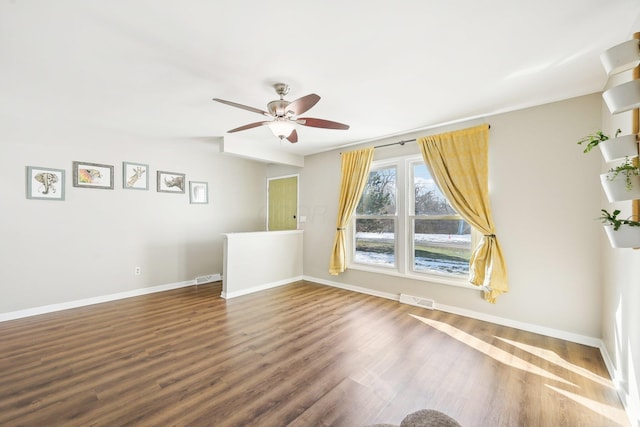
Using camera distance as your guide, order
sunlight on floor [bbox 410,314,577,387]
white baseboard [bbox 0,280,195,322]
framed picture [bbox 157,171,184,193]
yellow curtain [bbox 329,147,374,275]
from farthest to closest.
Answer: framed picture [bbox 157,171,184,193] < yellow curtain [bbox 329,147,374,275] < white baseboard [bbox 0,280,195,322] < sunlight on floor [bbox 410,314,577,387]

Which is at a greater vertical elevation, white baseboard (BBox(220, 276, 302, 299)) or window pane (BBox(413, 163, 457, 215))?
window pane (BBox(413, 163, 457, 215))

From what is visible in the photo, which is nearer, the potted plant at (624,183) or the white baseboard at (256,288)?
the potted plant at (624,183)

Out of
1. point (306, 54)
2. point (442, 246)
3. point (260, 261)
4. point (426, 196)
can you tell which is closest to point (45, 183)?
point (260, 261)

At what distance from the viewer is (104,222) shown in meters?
4.01

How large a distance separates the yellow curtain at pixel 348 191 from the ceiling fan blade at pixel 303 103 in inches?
85.6

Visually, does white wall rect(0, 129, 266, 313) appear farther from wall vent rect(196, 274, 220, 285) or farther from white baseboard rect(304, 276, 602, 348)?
white baseboard rect(304, 276, 602, 348)

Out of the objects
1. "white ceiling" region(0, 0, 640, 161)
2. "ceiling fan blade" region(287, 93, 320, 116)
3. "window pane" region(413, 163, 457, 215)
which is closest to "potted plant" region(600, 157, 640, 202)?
"white ceiling" region(0, 0, 640, 161)

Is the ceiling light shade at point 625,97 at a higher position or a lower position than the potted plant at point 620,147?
higher

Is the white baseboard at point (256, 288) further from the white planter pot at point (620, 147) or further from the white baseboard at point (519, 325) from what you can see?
the white planter pot at point (620, 147)

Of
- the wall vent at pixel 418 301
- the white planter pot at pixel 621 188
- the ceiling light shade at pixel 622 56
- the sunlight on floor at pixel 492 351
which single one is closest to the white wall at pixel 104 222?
the wall vent at pixel 418 301

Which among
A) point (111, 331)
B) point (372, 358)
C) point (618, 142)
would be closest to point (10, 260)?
point (111, 331)

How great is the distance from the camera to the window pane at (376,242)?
4223mm

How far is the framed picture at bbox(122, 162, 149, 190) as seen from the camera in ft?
13.8

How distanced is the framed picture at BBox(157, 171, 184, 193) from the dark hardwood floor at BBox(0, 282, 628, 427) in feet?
7.03
